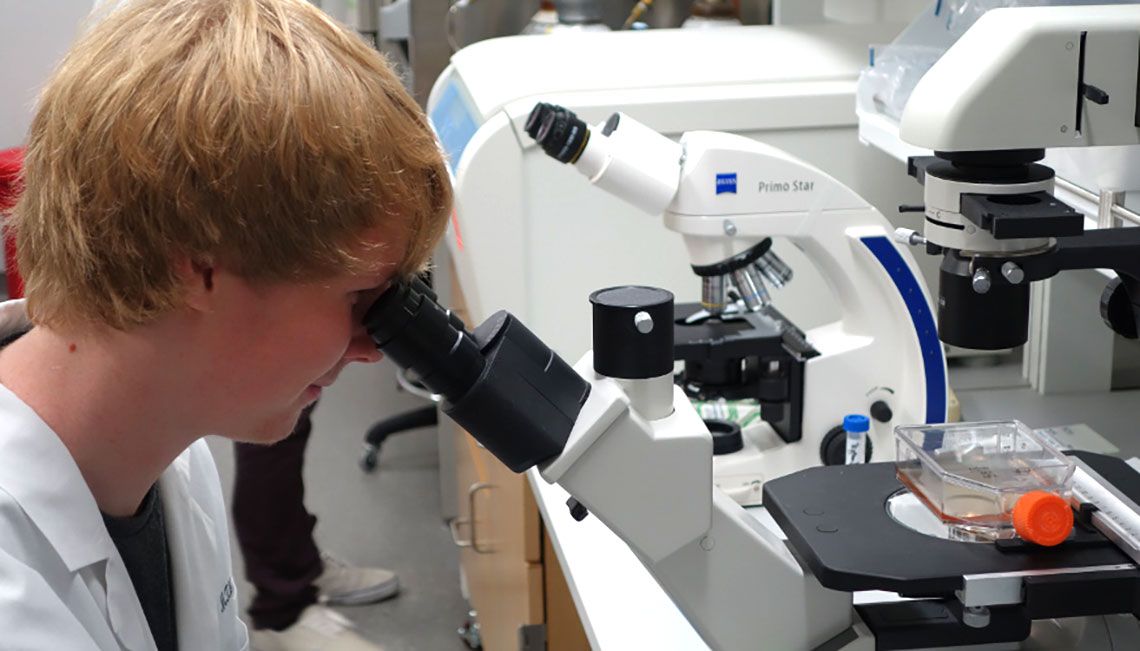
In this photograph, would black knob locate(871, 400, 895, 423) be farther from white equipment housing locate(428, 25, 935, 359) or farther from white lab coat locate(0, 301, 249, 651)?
white lab coat locate(0, 301, 249, 651)

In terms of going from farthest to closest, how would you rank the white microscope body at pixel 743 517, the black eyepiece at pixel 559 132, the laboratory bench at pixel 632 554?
the black eyepiece at pixel 559 132
the laboratory bench at pixel 632 554
the white microscope body at pixel 743 517

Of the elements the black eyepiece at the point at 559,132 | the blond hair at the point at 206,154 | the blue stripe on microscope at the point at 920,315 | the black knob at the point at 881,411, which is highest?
the blond hair at the point at 206,154

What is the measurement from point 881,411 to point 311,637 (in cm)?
157

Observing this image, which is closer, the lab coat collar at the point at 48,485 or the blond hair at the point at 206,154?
the blond hair at the point at 206,154

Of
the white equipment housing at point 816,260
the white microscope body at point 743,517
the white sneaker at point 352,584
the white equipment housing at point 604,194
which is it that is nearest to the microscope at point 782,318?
the white equipment housing at point 816,260

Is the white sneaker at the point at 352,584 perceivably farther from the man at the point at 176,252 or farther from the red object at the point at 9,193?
the man at the point at 176,252

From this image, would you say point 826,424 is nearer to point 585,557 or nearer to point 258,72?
point 585,557

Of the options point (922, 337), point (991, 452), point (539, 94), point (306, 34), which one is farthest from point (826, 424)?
point (306, 34)

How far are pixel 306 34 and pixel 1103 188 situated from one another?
894mm

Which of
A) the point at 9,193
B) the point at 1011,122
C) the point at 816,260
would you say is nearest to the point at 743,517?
the point at 1011,122

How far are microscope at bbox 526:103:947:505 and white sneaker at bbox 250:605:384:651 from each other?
4.55 feet

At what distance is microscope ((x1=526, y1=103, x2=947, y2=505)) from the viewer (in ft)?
5.16

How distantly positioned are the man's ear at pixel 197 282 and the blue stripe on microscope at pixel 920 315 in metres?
0.94

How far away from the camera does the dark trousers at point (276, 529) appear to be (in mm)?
2633
